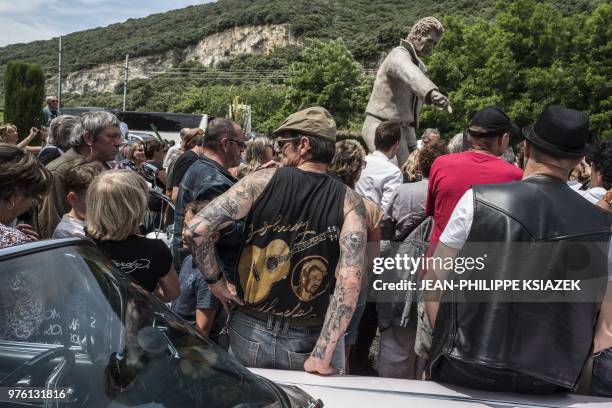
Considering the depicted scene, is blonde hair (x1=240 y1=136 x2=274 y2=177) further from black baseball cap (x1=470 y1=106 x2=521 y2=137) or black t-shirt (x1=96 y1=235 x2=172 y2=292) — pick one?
black t-shirt (x1=96 y1=235 x2=172 y2=292)

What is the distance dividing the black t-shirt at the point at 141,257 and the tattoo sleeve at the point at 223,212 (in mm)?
451

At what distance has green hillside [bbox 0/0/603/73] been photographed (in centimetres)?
9094

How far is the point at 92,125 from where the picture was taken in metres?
4.60

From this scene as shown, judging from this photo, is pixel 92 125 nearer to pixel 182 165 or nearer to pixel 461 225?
pixel 182 165

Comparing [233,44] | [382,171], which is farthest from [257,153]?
[233,44]

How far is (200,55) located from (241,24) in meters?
10.6

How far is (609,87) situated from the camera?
32469mm

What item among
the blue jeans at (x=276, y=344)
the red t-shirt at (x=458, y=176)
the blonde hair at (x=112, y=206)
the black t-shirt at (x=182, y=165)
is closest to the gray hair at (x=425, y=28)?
the black t-shirt at (x=182, y=165)

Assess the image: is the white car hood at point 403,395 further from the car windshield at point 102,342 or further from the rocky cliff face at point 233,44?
the rocky cliff face at point 233,44

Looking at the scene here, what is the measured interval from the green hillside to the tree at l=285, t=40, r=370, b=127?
3778 centimetres

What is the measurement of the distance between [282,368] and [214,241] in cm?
66

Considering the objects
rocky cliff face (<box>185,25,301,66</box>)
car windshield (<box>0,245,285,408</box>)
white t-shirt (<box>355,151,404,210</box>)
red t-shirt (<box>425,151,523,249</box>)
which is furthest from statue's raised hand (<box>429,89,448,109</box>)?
rocky cliff face (<box>185,25,301,66</box>)

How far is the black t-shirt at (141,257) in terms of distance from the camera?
326 cm

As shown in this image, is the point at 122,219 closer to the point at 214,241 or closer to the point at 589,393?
the point at 214,241
